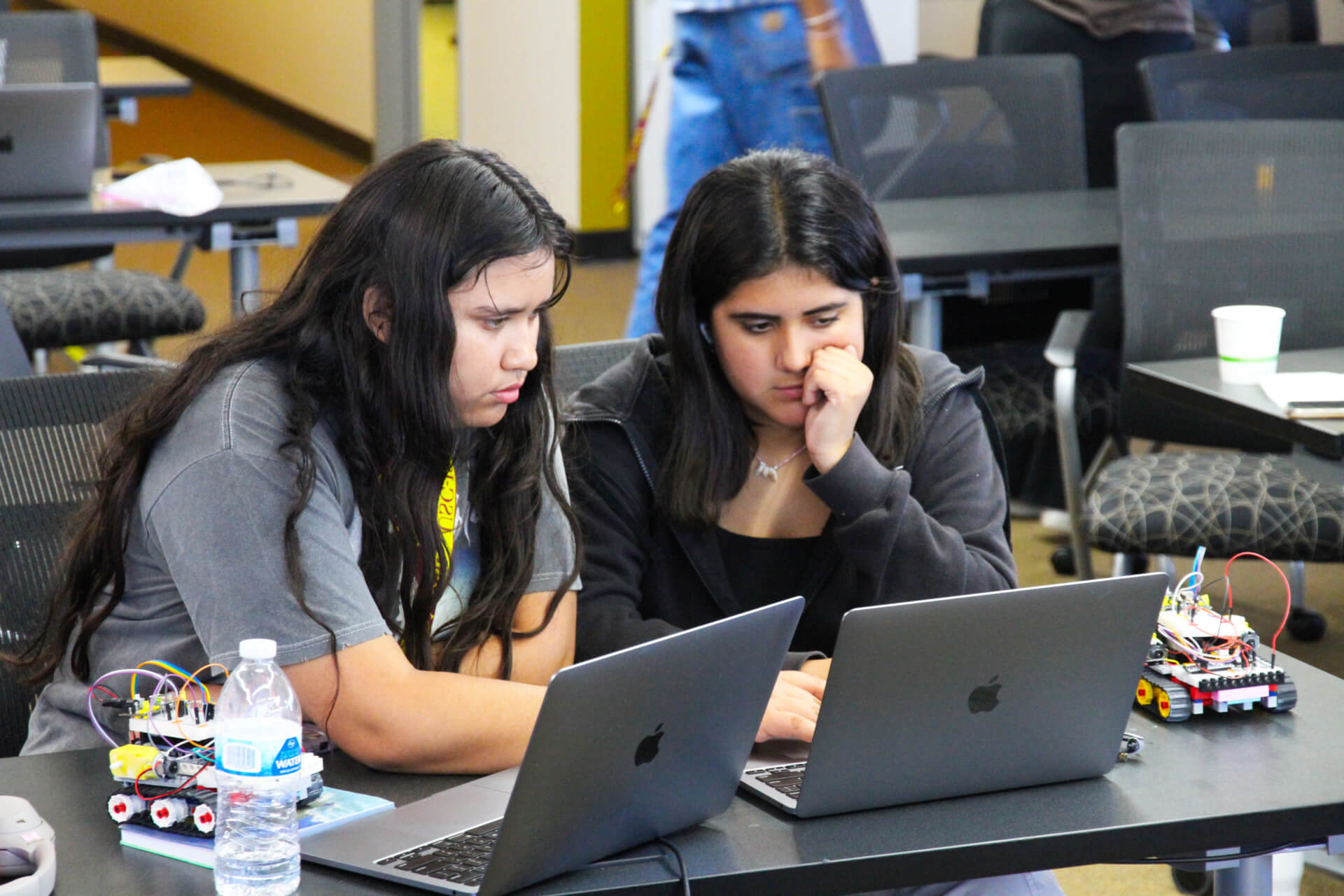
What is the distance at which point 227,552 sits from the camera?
53.2 inches

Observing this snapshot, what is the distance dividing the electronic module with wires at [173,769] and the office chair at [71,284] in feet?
7.54

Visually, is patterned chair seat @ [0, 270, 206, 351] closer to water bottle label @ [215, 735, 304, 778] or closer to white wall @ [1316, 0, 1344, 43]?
water bottle label @ [215, 735, 304, 778]

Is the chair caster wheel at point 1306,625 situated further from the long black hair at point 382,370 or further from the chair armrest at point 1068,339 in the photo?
the long black hair at point 382,370

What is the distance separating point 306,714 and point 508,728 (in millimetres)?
169

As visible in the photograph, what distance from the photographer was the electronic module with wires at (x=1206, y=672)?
1.45m

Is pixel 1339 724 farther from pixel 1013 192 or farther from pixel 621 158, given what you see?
pixel 621 158

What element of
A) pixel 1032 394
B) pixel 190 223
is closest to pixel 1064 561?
pixel 1032 394

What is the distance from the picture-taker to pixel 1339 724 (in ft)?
4.73

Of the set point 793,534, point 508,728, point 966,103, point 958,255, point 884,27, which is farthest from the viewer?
point 884,27

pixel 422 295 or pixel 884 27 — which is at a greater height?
pixel 884 27

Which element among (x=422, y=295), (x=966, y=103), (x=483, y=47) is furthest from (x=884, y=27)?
(x=422, y=295)

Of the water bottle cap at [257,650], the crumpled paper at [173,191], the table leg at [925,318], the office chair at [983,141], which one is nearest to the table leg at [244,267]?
the crumpled paper at [173,191]

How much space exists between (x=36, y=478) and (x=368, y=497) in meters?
0.48

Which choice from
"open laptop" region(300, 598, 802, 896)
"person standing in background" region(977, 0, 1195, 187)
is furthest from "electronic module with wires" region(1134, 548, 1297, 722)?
"person standing in background" region(977, 0, 1195, 187)
